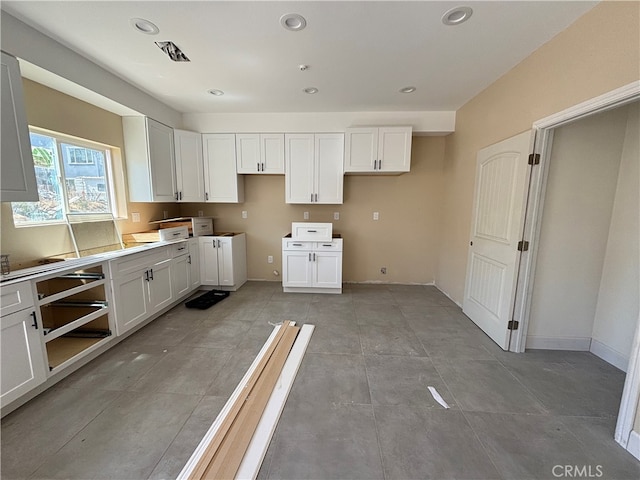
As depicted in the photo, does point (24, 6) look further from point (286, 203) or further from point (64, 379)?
point (286, 203)

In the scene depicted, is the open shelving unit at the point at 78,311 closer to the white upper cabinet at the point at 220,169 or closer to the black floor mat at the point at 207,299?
the black floor mat at the point at 207,299

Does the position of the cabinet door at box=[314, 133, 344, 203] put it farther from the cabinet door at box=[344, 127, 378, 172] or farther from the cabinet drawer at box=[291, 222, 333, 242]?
the cabinet drawer at box=[291, 222, 333, 242]

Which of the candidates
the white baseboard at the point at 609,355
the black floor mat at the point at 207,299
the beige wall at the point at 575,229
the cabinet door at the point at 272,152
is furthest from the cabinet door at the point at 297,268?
the white baseboard at the point at 609,355

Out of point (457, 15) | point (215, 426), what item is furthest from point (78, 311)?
point (457, 15)

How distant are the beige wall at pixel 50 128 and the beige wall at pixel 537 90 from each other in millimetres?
4272

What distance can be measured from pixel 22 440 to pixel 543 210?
4.11 m

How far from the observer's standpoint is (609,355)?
7.56 ft

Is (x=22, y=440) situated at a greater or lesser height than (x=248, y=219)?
lesser

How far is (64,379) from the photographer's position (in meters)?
2.05

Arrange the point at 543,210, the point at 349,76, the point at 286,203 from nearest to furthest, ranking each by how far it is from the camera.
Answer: the point at 543,210 < the point at 349,76 < the point at 286,203

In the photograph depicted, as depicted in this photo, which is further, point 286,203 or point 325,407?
point 286,203

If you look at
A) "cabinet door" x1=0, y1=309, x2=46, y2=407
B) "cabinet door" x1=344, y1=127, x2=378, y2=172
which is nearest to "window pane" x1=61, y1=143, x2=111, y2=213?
"cabinet door" x1=0, y1=309, x2=46, y2=407

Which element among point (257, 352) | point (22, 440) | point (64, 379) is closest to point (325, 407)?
point (257, 352)

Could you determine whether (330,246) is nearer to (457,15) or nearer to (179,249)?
(179,249)
